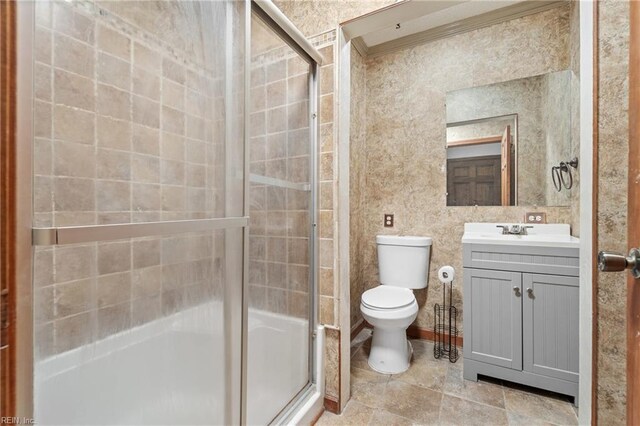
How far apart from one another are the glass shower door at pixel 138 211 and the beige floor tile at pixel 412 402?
990mm

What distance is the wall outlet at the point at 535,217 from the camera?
2.04 meters

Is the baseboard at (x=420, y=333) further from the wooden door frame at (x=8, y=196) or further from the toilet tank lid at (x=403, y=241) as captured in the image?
the wooden door frame at (x=8, y=196)

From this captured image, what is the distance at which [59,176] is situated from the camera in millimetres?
628

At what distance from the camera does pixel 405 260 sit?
7.52ft

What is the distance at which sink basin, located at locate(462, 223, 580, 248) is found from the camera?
167cm

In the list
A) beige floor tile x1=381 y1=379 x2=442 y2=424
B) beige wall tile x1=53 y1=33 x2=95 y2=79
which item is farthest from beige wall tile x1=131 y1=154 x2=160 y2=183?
beige floor tile x1=381 y1=379 x2=442 y2=424

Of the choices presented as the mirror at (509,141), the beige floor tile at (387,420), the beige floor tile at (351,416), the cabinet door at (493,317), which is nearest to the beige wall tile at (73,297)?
the beige floor tile at (351,416)

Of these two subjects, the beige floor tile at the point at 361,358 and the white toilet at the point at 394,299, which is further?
the beige floor tile at the point at 361,358

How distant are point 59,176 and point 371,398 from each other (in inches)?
70.8

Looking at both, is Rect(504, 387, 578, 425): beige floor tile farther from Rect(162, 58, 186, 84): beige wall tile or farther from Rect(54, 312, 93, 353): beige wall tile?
Rect(162, 58, 186, 84): beige wall tile

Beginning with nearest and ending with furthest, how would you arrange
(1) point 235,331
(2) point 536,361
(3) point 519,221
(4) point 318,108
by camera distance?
(1) point 235,331 < (4) point 318,108 < (2) point 536,361 < (3) point 519,221

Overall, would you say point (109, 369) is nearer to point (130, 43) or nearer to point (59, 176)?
point (59, 176)

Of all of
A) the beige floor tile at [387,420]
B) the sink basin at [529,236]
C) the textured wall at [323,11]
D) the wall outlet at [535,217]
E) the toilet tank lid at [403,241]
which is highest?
the textured wall at [323,11]

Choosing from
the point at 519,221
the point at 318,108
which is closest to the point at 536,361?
the point at 519,221
